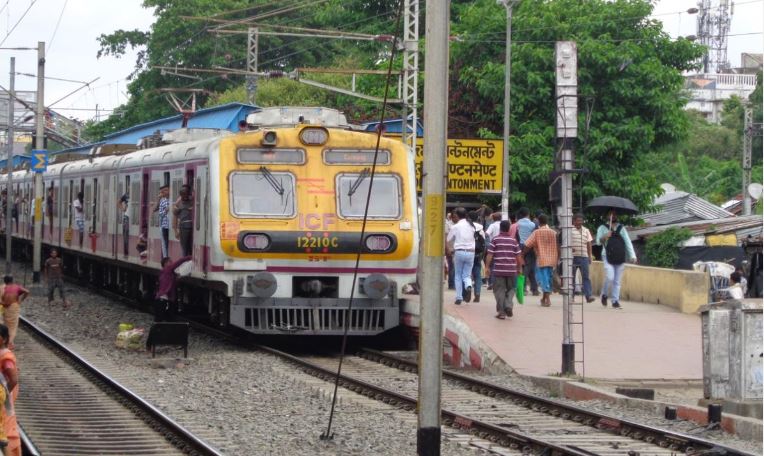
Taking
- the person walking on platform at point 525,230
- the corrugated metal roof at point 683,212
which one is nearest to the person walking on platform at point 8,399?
the person walking on platform at point 525,230

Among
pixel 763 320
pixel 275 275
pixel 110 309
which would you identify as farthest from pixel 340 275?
pixel 110 309

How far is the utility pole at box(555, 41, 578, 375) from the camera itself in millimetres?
14273

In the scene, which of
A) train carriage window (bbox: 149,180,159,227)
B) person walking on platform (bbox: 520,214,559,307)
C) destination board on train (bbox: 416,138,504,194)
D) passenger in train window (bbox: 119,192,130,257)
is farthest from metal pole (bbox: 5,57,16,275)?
person walking on platform (bbox: 520,214,559,307)

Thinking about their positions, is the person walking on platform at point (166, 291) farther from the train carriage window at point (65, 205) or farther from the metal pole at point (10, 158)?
the train carriage window at point (65, 205)

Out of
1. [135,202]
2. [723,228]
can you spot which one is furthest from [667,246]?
[135,202]

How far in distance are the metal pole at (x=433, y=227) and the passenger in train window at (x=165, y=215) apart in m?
10.8

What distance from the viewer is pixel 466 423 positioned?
1184cm

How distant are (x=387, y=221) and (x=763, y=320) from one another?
631 centimetres

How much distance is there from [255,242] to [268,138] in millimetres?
1387

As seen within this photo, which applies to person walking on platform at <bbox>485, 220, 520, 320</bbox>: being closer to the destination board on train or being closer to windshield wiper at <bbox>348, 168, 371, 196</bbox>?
windshield wiper at <bbox>348, 168, 371, 196</bbox>

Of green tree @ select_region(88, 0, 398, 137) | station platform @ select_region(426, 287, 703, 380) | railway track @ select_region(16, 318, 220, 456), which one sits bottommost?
railway track @ select_region(16, 318, 220, 456)

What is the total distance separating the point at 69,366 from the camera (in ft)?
55.1

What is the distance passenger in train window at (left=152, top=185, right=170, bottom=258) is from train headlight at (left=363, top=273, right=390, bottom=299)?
4.04 m

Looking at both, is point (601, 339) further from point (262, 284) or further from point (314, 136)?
point (314, 136)
